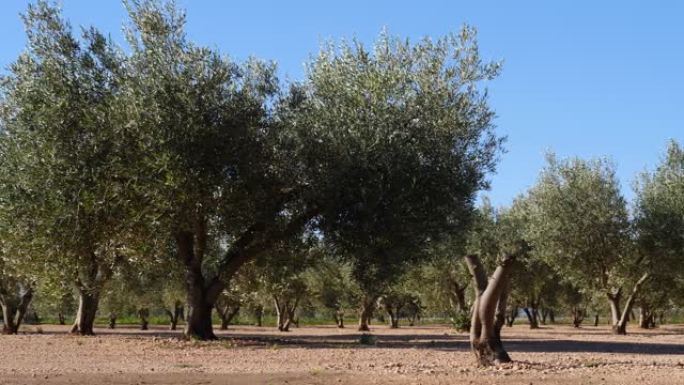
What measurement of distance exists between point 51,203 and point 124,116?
11.3 feet

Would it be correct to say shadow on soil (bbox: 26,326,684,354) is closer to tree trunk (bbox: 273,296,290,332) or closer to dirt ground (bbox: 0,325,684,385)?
dirt ground (bbox: 0,325,684,385)

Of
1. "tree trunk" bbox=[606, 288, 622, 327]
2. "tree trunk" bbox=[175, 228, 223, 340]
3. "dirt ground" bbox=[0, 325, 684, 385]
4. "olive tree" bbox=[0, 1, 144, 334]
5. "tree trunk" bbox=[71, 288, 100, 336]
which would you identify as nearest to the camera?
"dirt ground" bbox=[0, 325, 684, 385]

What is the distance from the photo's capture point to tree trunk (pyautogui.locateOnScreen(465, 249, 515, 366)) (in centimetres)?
1588

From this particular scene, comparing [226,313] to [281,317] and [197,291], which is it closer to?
[281,317]

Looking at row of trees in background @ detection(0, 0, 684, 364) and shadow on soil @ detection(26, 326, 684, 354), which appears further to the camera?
shadow on soil @ detection(26, 326, 684, 354)

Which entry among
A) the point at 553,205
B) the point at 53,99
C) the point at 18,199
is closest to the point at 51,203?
the point at 18,199

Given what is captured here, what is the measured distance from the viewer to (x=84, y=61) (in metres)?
23.6

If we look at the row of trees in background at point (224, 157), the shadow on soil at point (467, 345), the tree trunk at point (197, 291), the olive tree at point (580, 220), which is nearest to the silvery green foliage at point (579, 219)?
the olive tree at point (580, 220)

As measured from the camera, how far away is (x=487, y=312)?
52.9ft

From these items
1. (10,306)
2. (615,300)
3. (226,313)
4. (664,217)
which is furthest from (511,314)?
(10,306)

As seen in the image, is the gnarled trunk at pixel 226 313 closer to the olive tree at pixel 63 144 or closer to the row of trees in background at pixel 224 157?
the row of trees in background at pixel 224 157

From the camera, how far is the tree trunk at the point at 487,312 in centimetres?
1588

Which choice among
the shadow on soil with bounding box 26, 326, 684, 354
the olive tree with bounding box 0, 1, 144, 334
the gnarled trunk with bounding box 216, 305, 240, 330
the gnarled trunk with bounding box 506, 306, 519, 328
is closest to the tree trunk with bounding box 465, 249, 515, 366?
the shadow on soil with bounding box 26, 326, 684, 354

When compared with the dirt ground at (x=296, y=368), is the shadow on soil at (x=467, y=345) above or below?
above
